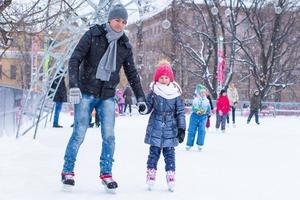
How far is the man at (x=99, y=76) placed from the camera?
554 cm

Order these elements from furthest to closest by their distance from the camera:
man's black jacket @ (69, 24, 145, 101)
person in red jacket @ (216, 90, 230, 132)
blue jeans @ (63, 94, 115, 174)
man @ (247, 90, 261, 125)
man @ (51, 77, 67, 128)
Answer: man @ (247, 90, 261, 125) → person in red jacket @ (216, 90, 230, 132) → man @ (51, 77, 67, 128) → blue jeans @ (63, 94, 115, 174) → man's black jacket @ (69, 24, 145, 101)

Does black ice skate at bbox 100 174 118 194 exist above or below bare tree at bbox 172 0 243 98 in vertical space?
below

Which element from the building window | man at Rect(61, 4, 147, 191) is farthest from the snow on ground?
the building window

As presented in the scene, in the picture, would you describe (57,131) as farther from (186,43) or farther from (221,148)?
(186,43)

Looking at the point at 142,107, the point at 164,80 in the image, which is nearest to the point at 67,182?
the point at 142,107

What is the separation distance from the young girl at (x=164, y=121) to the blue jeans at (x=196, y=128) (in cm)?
500

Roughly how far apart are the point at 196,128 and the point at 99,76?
6.07m

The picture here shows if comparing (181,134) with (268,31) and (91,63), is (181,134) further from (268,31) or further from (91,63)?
(268,31)

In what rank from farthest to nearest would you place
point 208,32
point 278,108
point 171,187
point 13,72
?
1. point 13,72
2. point 208,32
3. point 278,108
4. point 171,187

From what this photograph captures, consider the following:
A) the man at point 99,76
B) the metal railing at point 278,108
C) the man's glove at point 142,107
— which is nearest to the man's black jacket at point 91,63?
the man at point 99,76

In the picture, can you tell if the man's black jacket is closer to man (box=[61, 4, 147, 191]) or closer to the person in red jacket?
man (box=[61, 4, 147, 191])

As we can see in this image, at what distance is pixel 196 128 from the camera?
37.4ft

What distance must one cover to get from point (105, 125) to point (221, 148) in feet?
20.8

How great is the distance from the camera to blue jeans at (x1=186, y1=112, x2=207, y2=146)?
11148mm
